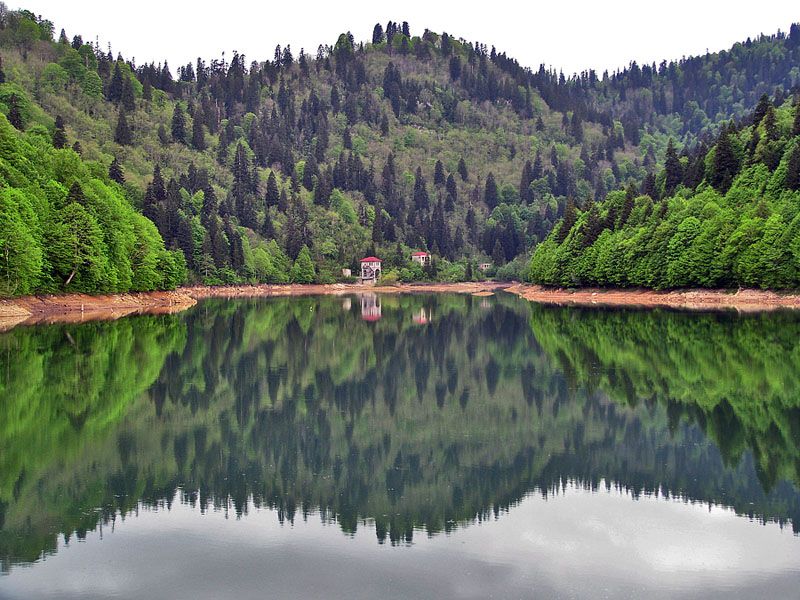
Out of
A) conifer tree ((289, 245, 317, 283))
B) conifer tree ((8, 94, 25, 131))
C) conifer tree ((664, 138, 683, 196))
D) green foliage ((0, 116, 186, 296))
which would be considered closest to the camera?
green foliage ((0, 116, 186, 296))

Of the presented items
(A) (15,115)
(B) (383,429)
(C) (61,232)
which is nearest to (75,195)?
(C) (61,232)

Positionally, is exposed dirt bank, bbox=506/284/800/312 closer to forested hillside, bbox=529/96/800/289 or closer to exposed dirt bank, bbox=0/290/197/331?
forested hillside, bbox=529/96/800/289

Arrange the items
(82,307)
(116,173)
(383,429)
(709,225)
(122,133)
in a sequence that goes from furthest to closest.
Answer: (122,133)
(116,173)
(709,225)
(82,307)
(383,429)

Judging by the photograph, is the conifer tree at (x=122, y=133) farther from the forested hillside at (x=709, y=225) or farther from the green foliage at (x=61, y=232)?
the forested hillside at (x=709, y=225)

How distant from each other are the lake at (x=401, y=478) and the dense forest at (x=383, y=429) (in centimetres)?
10

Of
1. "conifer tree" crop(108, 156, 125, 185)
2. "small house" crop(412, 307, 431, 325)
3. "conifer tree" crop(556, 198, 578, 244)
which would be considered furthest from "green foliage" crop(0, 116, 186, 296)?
"conifer tree" crop(556, 198, 578, 244)

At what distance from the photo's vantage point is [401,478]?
21.4 meters

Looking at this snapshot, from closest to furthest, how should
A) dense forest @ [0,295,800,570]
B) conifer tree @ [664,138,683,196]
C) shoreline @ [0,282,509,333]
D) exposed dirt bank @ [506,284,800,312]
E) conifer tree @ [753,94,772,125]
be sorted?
dense forest @ [0,295,800,570] < shoreline @ [0,282,509,333] < exposed dirt bank @ [506,284,800,312] < conifer tree @ [753,94,772,125] < conifer tree @ [664,138,683,196]

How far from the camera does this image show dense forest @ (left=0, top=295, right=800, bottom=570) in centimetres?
1944

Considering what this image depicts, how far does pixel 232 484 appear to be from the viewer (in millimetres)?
20828

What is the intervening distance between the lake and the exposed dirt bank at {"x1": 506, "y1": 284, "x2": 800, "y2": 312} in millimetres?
44446

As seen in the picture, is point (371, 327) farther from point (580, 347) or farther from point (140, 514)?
point (140, 514)

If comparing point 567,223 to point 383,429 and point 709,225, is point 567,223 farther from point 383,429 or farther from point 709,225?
point 383,429

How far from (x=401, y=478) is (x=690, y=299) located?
8399 centimetres
